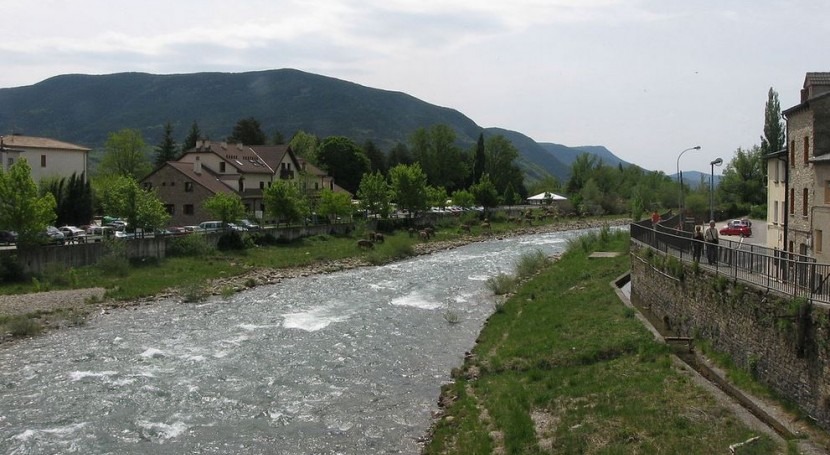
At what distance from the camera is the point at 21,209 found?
3978 cm

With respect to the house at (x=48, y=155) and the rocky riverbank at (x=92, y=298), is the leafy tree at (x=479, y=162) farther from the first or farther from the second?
the rocky riverbank at (x=92, y=298)

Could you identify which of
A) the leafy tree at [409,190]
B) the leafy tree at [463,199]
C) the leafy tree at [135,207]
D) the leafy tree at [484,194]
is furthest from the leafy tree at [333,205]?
the leafy tree at [484,194]

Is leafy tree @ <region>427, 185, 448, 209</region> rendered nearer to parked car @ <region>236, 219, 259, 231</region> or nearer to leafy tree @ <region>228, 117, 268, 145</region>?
parked car @ <region>236, 219, 259, 231</region>

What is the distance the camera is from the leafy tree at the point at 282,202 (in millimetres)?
65125

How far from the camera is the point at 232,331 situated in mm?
30969

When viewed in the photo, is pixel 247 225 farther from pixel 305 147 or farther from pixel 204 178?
pixel 305 147

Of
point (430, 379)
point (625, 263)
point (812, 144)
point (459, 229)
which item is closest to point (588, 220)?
point (459, 229)

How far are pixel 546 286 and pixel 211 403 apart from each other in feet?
68.5

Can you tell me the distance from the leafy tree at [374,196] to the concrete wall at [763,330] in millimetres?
55682

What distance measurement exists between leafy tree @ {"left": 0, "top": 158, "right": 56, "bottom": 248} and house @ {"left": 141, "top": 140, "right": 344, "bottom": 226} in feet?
73.2

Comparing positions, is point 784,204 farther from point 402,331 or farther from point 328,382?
point 328,382

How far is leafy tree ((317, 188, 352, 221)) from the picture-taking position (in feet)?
234

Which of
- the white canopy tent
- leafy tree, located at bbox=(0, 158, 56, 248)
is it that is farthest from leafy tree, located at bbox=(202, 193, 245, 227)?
the white canopy tent

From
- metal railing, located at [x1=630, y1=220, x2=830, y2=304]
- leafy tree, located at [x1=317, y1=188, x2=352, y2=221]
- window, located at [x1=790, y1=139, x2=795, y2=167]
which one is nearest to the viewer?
metal railing, located at [x1=630, y1=220, x2=830, y2=304]
